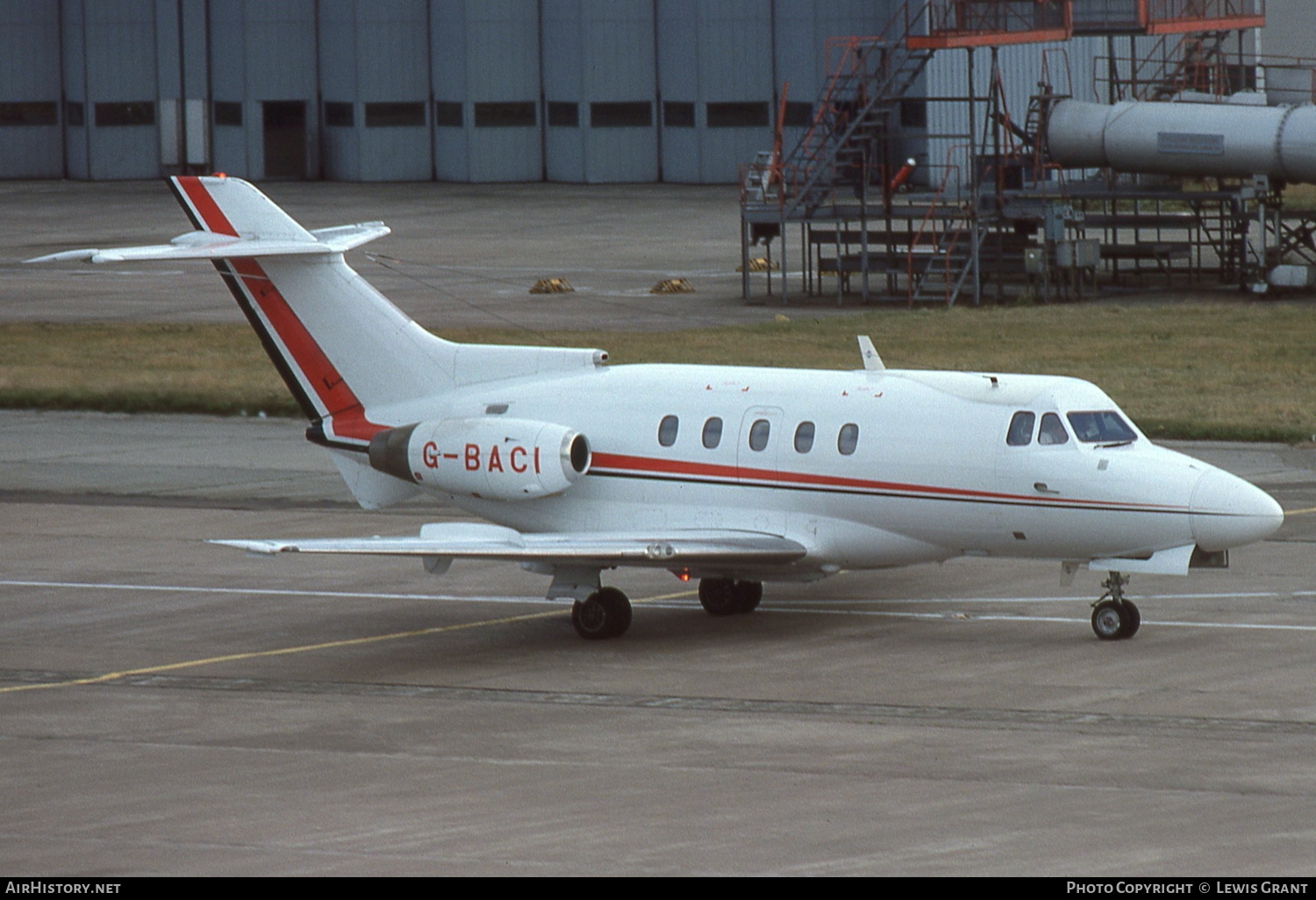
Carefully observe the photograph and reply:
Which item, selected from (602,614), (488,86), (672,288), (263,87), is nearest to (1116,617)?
(602,614)

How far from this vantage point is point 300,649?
22781 millimetres

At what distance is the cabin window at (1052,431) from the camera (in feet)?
70.8

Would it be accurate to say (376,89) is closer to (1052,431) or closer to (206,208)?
(206,208)

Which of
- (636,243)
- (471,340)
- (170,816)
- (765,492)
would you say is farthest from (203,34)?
(170,816)

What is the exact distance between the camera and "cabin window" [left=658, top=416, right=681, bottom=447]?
912 inches

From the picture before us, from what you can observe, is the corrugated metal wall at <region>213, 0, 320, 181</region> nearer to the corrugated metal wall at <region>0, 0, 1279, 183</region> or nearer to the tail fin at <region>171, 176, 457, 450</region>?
the corrugated metal wall at <region>0, 0, 1279, 183</region>

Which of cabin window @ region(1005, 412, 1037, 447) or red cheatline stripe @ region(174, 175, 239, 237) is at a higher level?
red cheatline stripe @ region(174, 175, 239, 237)

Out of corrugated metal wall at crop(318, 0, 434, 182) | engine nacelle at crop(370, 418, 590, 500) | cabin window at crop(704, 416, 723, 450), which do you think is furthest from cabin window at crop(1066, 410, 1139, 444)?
corrugated metal wall at crop(318, 0, 434, 182)

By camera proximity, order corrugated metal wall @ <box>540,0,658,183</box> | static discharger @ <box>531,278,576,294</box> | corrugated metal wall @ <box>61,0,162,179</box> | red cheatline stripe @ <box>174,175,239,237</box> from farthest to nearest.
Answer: corrugated metal wall @ <box>61,0,162,179</box> < corrugated metal wall @ <box>540,0,658,183</box> < static discharger @ <box>531,278,576,294</box> < red cheatline stripe @ <box>174,175,239,237</box>

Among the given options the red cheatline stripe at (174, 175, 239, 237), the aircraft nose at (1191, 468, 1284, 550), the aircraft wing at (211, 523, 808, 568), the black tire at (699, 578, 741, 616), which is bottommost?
the black tire at (699, 578, 741, 616)

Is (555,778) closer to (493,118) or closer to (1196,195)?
(1196,195)

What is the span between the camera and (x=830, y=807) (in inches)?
615

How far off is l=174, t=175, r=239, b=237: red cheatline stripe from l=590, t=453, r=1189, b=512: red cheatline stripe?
588 centimetres

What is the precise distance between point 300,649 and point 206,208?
6.17 metres
